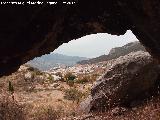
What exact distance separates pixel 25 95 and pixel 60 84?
26.3 feet

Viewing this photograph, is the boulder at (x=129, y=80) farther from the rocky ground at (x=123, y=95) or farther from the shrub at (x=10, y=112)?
the shrub at (x=10, y=112)

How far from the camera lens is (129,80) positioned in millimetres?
15734

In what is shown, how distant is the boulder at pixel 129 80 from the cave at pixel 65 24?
818 centimetres

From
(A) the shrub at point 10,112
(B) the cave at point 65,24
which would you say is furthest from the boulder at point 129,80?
(B) the cave at point 65,24

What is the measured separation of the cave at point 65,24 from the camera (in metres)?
6.72

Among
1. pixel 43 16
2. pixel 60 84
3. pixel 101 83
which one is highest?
pixel 43 16

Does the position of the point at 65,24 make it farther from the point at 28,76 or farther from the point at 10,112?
the point at 28,76

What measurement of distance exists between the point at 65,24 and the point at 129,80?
8.88 metres

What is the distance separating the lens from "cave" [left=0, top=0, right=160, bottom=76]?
6.72m

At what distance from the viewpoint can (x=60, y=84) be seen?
121ft

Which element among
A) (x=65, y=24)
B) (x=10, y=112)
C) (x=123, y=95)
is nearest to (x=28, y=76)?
(x=10, y=112)

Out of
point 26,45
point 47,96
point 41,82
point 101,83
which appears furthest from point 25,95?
point 26,45

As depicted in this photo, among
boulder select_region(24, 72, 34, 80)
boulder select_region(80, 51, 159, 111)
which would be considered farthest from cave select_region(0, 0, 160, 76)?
boulder select_region(24, 72, 34, 80)

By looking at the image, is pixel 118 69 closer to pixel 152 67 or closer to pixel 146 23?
pixel 152 67
